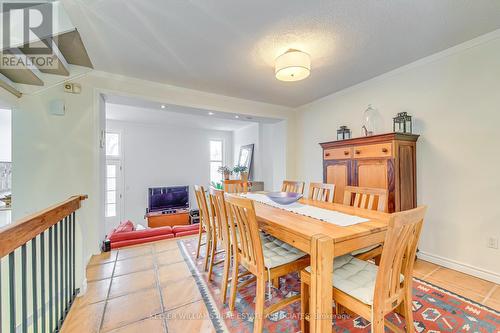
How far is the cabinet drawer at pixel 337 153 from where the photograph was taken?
2989 mm

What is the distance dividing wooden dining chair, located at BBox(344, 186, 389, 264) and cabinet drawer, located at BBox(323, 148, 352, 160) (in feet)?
2.74

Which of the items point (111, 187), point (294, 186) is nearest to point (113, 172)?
point (111, 187)

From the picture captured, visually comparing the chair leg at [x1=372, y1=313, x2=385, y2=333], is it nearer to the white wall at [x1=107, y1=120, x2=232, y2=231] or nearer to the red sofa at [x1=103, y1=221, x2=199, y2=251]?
the red sofa at [x1=103, y1=221, x2=199, y2=251]

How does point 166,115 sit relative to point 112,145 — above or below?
above

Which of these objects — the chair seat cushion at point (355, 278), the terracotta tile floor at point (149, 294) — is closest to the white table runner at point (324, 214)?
the chair seat cushion at point (355, 278)

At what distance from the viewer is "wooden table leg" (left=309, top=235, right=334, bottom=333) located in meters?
1.22

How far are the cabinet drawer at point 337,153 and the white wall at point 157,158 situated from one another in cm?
467

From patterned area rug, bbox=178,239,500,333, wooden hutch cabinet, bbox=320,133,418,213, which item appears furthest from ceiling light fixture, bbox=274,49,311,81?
patterned area rug, bbox=178,239,500,333

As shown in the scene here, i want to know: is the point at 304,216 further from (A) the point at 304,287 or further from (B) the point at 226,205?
(B) the point at 226,205

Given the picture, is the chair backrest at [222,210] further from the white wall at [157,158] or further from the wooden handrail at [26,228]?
the white wall at [157,158]

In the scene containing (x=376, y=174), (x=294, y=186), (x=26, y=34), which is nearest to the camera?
(x=26, y=34)

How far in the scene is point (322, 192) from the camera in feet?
8.64

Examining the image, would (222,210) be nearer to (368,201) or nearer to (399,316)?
(368,201)

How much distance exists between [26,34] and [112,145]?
14.2ft
